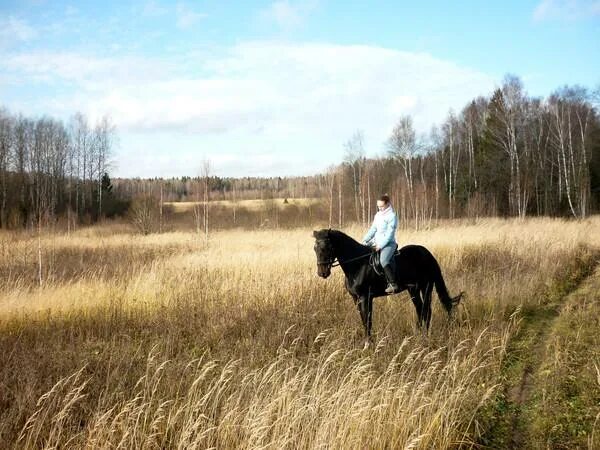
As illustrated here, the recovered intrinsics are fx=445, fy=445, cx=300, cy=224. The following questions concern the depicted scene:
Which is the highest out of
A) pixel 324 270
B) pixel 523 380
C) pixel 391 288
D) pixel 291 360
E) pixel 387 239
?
pixel 387 239

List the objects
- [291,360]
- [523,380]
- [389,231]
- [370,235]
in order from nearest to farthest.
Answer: [291,360] → [523,380] → [389,231] → [370,235]

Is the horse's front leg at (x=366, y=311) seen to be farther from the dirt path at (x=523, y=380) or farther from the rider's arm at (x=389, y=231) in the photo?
the dirt path at (x=523, y=380)

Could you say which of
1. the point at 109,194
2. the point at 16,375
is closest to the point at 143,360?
the point at 16,375

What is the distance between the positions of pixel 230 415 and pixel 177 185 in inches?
4115

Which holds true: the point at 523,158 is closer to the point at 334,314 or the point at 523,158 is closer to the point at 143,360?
the point at 334,314

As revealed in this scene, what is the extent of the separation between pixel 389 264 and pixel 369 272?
33cm

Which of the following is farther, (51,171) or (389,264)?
(51,171)

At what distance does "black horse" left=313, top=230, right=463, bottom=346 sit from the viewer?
6617 mm

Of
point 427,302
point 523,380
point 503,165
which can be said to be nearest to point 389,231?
point 427,302

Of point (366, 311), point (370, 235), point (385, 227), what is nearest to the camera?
point (366, 311)

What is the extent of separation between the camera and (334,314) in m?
7.50

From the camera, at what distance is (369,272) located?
22.4 feet

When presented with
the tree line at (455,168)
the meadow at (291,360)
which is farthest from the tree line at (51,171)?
the meadow at (291,360)

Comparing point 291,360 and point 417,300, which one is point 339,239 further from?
point 291,360
